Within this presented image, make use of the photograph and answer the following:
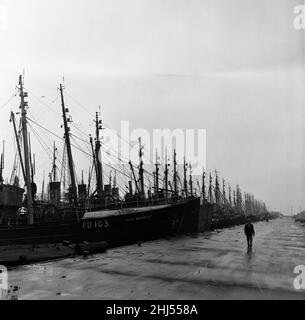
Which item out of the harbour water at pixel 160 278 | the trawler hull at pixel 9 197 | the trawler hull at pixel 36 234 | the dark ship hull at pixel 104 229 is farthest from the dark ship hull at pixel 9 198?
the harbour water at pixel 160 278

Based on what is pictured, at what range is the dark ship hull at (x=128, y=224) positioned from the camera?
32.8 metres

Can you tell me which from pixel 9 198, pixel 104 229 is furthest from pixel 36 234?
pixel 104 229

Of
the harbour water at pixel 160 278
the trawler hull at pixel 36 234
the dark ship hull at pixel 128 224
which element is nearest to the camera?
the harbour water at pixel 160 278

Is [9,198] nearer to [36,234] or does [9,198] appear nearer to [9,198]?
[9,198]

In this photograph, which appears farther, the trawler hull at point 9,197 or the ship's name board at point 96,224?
the trawler hull at point 9,197

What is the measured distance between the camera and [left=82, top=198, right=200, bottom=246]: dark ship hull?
32.8 m

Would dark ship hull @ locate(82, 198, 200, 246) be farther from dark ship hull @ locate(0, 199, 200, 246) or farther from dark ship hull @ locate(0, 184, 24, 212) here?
dark ship hull @ locate(0, 184, 24, 212)

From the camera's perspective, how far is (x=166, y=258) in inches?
789

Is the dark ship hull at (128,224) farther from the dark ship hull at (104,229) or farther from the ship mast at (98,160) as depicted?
the ship mast at (98,160)

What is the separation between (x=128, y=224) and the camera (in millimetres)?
33625

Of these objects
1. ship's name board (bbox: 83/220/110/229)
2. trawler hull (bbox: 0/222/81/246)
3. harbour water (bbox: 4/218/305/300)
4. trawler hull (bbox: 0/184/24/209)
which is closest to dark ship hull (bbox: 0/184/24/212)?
trawler hull (bbox: 0/184/24/209)
